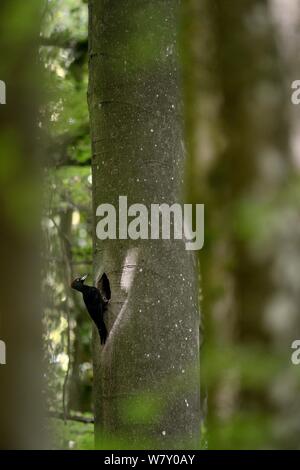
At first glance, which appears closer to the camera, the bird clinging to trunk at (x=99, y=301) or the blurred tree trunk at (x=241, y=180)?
the blurred tree trunk at (x=241, y=180)

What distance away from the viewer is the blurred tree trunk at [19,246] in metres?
1.20

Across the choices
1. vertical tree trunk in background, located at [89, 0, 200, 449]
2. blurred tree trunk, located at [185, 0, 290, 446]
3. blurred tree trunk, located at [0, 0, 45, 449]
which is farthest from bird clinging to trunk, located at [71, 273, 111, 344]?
blurred tree trunk, located at [185, 0, 290, 446]

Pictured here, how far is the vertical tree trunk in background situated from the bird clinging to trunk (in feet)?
0.10

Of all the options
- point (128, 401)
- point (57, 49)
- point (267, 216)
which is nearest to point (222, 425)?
point (267, 216)

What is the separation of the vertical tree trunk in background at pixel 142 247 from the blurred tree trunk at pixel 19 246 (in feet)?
5.71

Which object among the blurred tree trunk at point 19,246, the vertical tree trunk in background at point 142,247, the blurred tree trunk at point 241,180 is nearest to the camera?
the blurred tree trunk at point 241,180

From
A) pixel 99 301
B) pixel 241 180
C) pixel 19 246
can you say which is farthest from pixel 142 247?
pixel 241 180

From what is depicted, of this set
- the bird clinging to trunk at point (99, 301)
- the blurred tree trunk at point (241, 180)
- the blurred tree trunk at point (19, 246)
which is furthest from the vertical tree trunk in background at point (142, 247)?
the blurred tree trunk at point (241, 180)

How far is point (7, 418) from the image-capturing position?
119 centimetres

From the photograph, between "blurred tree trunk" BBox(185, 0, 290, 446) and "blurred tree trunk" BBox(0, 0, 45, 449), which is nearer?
"blurred tree trunk" BBox(185, 0, 290, 446)

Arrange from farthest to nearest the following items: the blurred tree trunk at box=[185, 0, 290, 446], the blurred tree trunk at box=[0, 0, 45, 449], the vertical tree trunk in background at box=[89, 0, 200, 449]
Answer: the vertical tree trunk in background at box=[89, 0, 200, 449] < the blurred tree trunk at box=[0, 0, 45, 449] < the blurred tree trunk at box=[185, 0, 290, 446]

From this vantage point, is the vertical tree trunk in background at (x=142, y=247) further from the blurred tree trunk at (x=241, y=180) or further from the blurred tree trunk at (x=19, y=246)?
the blurred tree trunk at (x=241, y=180)

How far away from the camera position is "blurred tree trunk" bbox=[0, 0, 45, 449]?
120cm

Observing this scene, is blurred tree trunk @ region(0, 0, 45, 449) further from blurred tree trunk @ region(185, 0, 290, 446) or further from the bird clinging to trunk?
the bird clinging to trunk
